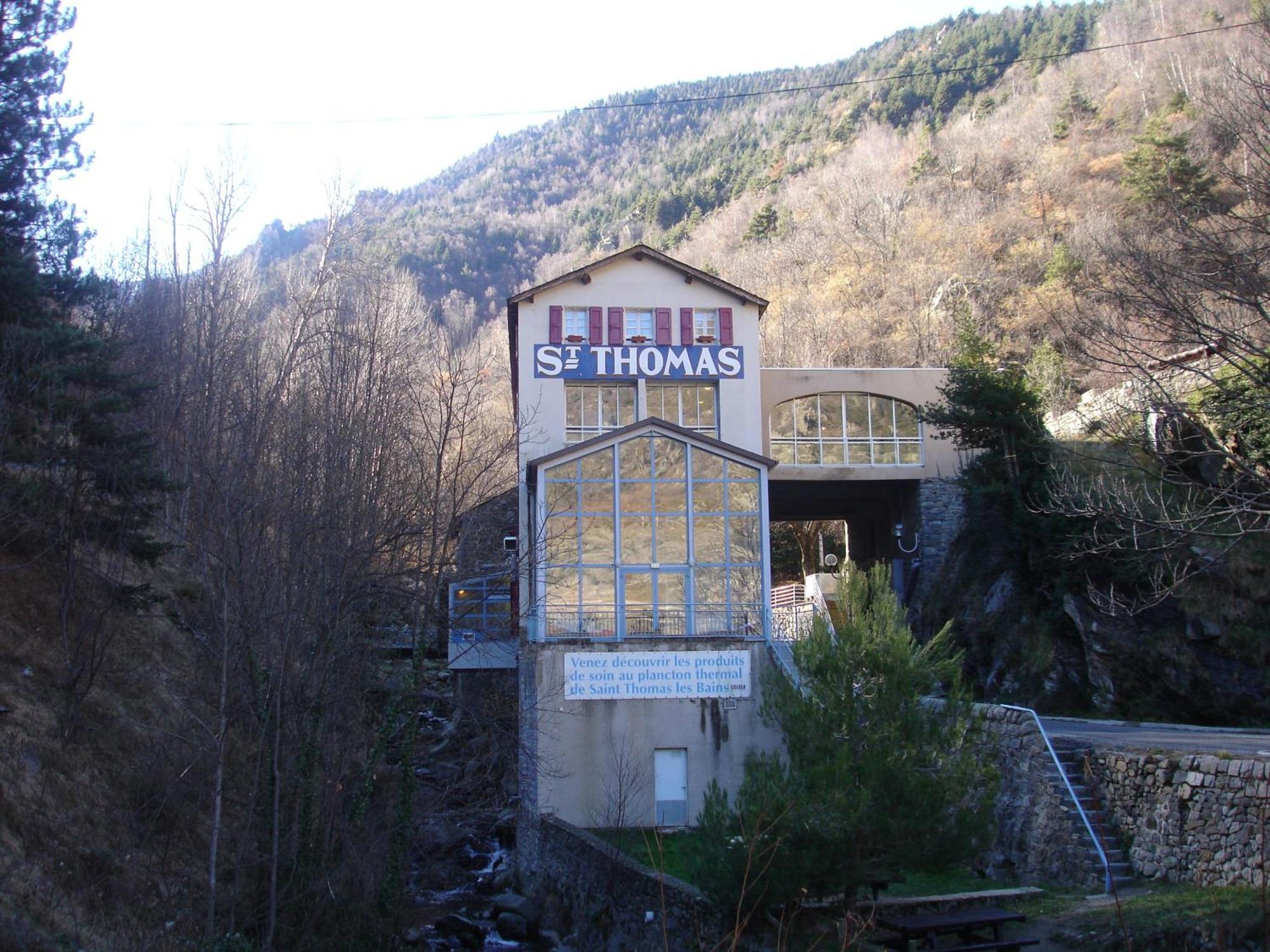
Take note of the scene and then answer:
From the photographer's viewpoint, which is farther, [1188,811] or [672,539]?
[672,539]

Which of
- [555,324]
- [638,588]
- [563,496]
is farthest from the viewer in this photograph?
[555,324]

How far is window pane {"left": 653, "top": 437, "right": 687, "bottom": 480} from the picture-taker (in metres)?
20.3

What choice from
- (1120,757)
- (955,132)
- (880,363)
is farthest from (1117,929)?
(955,132)

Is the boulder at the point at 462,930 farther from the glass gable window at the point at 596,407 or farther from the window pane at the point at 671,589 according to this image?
the glass gable window at the point at 596,407

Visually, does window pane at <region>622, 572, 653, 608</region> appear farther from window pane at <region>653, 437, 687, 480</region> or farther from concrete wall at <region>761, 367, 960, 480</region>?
concrete wall at <region>761, 367, 960, 480</region>

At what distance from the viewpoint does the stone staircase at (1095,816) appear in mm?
12805

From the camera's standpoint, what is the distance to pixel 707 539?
20.2 meters

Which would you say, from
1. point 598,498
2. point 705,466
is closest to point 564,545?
point 598,498

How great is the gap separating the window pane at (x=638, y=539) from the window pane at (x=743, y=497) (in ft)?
5.19

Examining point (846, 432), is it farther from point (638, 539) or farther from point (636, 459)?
point (638, 539)

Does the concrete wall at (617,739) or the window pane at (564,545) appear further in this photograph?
the window pane at (564,545)

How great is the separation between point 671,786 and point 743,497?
5.42 meters

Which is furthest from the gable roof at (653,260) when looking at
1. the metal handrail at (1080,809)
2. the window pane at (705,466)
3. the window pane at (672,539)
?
the metal handrail at (1080,809)

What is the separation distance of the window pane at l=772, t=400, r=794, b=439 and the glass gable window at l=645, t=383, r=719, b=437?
4397 millimetres
